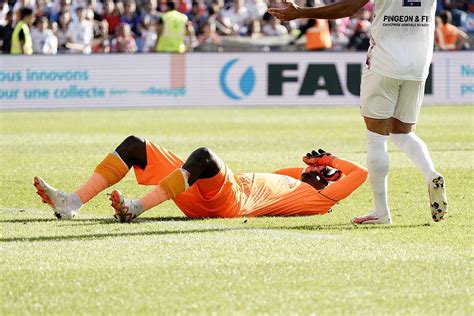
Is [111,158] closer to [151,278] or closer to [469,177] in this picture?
[151,278]

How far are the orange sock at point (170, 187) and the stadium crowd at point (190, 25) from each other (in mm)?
20317

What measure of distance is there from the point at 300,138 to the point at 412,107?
396 inches

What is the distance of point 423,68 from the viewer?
30.0 feet

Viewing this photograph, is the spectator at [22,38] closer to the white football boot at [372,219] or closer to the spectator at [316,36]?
the spectator at [316,36]

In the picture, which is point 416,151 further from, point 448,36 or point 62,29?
point 62,29

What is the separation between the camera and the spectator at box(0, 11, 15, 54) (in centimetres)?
→ 2839

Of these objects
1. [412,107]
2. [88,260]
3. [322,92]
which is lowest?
[322,92]

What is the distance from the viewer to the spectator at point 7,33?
93.2ft

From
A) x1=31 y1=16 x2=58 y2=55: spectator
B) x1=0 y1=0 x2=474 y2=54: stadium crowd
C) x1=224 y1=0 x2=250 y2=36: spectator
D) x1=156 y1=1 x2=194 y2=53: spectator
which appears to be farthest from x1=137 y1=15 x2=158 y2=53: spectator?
x1=156 y1=1 x2=194 y2=53: spectator

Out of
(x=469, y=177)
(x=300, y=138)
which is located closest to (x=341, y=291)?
(x=469, y=177)

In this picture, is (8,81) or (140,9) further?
(140,9)

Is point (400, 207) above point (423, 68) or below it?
below

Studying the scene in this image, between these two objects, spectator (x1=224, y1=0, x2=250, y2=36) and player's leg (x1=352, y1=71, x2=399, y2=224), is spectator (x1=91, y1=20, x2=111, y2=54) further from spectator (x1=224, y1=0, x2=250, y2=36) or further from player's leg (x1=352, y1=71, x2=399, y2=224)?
player's leg (x1=352, y1=71, x2=399, y2=224)

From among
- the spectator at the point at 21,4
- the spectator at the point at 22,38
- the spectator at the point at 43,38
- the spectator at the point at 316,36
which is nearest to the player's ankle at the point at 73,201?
the spectator at the point at 22,38
